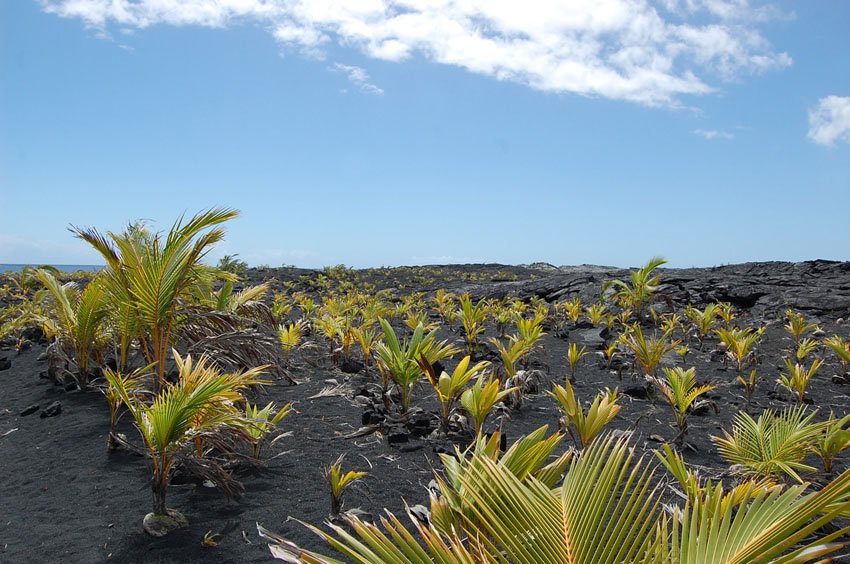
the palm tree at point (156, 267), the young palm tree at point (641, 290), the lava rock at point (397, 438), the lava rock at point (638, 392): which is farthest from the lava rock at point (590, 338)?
the palm tree at point (156, 267)

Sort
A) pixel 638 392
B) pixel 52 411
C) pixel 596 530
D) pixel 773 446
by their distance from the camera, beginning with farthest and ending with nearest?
pixel 638 392 < pixel 52 411 < pixel 773 446 < pixel 596 530

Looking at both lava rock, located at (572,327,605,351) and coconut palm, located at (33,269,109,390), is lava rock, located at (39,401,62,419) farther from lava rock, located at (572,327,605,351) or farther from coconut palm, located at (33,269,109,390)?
lava rock, located at (572,327,605,351)

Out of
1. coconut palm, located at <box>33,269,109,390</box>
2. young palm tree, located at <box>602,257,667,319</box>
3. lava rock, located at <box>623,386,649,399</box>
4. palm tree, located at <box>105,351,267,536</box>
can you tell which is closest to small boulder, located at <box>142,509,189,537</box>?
palm tree, located at <box>105,351,267,536</box>

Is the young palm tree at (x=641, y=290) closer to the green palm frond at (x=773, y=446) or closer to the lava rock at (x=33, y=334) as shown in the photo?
the green palm frond at (x=773, y=446)

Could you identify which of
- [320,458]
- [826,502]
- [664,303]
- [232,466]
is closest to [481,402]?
[320,458]

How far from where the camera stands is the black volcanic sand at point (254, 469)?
2812 millimetres

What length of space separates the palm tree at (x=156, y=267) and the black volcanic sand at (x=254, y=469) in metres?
0.93

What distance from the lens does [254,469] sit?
12.0 feet

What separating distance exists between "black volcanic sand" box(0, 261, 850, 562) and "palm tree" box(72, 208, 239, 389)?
925mm

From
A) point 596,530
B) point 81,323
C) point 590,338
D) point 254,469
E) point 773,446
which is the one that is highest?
point 81,323

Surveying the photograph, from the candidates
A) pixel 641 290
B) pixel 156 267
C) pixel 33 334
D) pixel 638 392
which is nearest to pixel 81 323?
pixel 156 267

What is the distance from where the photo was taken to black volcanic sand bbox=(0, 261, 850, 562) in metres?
2.81

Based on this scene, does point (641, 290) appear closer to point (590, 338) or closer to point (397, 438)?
point (590, 338)

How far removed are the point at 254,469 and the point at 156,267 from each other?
1.68 meters
